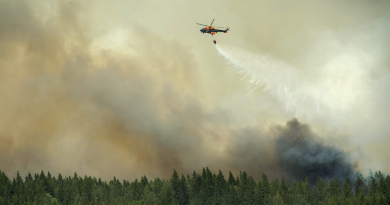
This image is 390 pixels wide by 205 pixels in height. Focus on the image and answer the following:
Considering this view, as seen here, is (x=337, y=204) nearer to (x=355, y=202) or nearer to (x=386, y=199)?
(x=355, y=202)

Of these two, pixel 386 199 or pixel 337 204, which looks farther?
pixel 337 204

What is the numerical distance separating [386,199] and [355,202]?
14.1 meters

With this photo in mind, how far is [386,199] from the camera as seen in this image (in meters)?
182

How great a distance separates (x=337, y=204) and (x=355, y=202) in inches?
388

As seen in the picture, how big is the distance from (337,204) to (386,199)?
2388cm

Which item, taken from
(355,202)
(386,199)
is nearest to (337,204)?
(355,202)

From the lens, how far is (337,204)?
199625mm

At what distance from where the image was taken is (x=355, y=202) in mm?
191750
